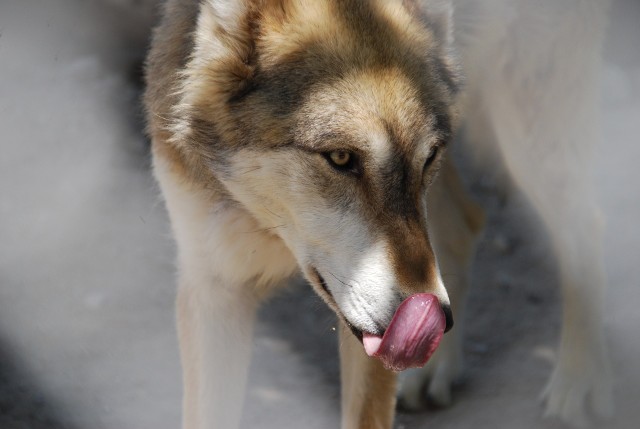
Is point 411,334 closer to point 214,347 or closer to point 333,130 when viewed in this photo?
point 333,130

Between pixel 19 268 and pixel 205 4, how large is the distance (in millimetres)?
2072

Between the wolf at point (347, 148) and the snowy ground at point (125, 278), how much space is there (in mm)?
454

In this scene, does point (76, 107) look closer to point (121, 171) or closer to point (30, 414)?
point (121, 171)

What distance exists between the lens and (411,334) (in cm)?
212

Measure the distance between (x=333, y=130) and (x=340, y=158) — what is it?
0.07 m

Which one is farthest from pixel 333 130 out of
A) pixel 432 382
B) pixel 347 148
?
pixel 432 382

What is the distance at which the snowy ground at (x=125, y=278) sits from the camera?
3.53 m

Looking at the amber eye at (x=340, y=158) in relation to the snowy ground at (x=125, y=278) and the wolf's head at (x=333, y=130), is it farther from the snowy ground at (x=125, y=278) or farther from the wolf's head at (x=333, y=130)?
the snowy ground at (x=125, y=278)

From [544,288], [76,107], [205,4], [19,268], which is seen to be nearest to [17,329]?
[19,268]

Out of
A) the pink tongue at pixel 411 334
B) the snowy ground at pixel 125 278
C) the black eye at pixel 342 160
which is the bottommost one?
the snowy ground at pixel 125 278

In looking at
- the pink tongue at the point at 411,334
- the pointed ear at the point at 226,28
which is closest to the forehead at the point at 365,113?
the pointed ear at the point at 226,28

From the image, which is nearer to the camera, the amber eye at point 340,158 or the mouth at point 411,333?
the mouth at point 411,333

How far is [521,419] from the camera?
3438 millimetres

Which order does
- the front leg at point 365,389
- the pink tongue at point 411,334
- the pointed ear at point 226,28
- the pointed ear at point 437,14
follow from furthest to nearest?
1. the front leg at point 365,389
2. the pointed ear at point 437,14
3. the pointed ear at point 226,28
4. the pink tongue at point 411,334
